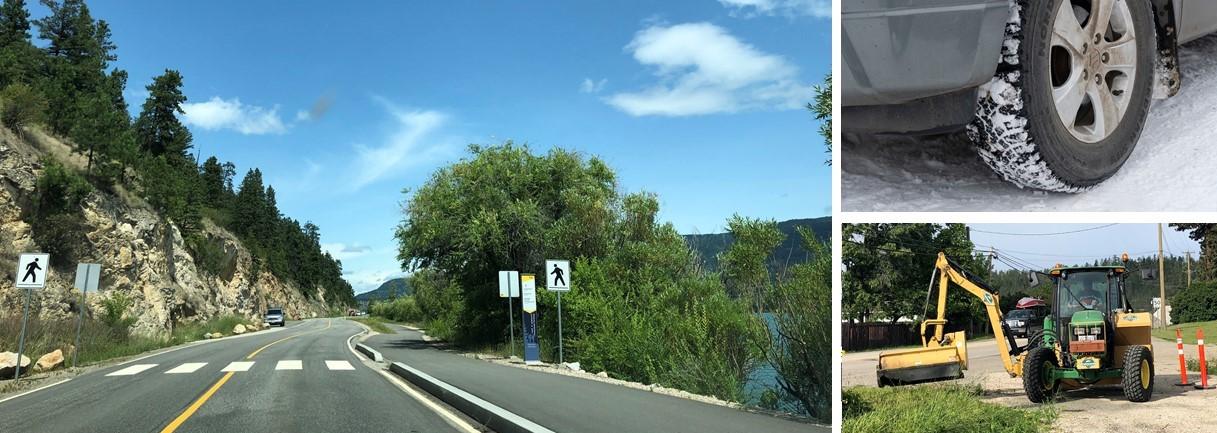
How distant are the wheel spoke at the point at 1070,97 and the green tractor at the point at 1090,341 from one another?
6.11ft

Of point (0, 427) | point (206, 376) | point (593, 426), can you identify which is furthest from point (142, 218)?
point (593, 426)

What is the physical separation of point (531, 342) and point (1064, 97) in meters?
19.5

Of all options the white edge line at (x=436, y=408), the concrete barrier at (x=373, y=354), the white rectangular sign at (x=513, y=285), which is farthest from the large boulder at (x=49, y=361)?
the white rectangular sign at (x=513, y=285)

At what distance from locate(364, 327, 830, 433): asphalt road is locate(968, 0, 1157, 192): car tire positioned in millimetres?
5515

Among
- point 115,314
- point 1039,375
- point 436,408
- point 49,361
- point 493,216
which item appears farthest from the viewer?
point 115,314

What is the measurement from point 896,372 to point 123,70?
3298 inches

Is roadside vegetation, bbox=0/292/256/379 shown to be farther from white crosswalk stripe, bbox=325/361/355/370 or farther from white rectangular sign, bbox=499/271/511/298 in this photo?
white rectangular sign, bbox=499/271/511/298

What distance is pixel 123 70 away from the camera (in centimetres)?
7300

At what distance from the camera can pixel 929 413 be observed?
4.34 metres

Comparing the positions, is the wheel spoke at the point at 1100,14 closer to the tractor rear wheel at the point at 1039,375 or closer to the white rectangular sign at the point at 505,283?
the tractor rear wheel at the point at 1039,375

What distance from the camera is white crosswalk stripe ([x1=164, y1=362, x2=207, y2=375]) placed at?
1886 centimetres

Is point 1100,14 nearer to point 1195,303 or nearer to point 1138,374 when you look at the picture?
point 1195,303

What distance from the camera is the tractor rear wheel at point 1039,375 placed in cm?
485

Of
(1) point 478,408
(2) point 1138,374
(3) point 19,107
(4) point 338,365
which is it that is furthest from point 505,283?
(3) point 19,107
